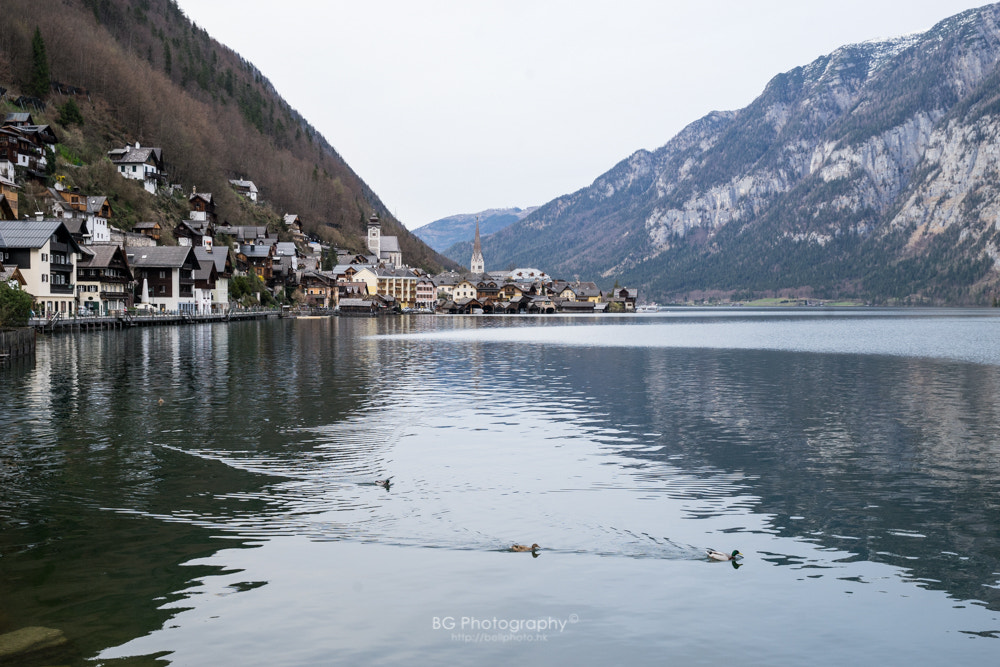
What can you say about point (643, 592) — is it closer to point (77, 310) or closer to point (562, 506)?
point (562, 506)

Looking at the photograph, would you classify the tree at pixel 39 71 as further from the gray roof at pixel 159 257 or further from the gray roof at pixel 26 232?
the gray roof at pixel 26 232

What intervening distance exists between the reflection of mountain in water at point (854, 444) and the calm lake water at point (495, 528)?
0.17 m

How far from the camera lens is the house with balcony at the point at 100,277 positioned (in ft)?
390

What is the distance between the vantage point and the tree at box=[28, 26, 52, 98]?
16888cm

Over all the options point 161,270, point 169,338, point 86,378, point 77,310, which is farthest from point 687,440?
point 161,270

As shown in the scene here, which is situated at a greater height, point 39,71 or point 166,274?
point 39,71

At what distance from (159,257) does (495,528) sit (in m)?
135

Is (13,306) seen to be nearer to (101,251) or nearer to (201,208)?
(101,251)

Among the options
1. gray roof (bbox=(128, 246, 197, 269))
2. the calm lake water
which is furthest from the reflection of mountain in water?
gray roof (bbox=(128, 246, 197, 269))

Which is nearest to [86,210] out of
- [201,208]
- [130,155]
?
[130,155]

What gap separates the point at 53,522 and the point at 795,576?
18216 mm

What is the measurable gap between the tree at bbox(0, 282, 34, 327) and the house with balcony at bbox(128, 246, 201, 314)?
218 ft

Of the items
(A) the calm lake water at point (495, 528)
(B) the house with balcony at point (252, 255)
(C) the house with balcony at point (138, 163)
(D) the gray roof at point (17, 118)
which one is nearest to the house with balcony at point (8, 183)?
(D) the gray roof at point (17, 118)

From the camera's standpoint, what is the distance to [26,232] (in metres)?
102
